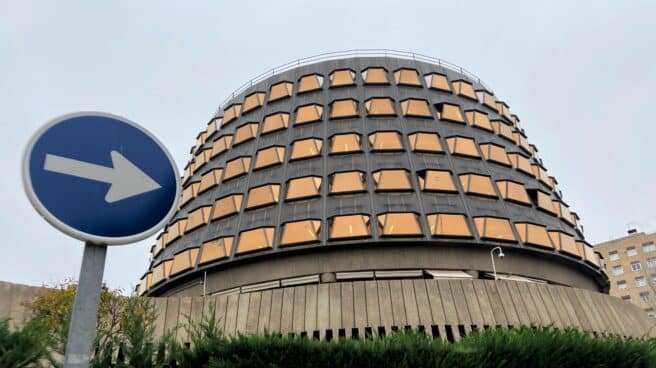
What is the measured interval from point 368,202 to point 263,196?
7.35 metres

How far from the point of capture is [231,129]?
43219 millimetres

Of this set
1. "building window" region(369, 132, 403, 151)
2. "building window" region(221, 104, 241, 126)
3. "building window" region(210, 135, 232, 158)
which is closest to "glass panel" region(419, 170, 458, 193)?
"building window" region(369, 132, 403, 151)

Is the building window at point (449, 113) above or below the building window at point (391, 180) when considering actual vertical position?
above

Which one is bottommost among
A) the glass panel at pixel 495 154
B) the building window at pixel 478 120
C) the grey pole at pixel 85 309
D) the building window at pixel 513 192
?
the grey pole at pixel 85 309

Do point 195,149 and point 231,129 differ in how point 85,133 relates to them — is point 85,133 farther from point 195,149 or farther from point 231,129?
point 195,149

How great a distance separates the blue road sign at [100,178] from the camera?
3453 millimetres

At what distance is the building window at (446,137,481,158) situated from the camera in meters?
36.8

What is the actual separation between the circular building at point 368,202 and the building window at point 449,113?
13 cm

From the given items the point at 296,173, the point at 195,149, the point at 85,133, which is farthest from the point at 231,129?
the point at 85,133

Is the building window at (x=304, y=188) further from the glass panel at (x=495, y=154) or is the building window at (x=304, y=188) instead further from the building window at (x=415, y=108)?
the glass panel at (x=495, y=154)

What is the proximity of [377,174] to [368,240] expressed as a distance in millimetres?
5666

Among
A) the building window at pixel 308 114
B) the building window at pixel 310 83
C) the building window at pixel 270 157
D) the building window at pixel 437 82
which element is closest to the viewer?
the building window at pixel 270 157

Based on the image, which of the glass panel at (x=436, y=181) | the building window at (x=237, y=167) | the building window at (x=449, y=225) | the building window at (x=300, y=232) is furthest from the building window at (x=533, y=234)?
the building window at (x=237, y=167)

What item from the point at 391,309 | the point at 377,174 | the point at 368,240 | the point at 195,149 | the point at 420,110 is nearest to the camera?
the point at 391,309
